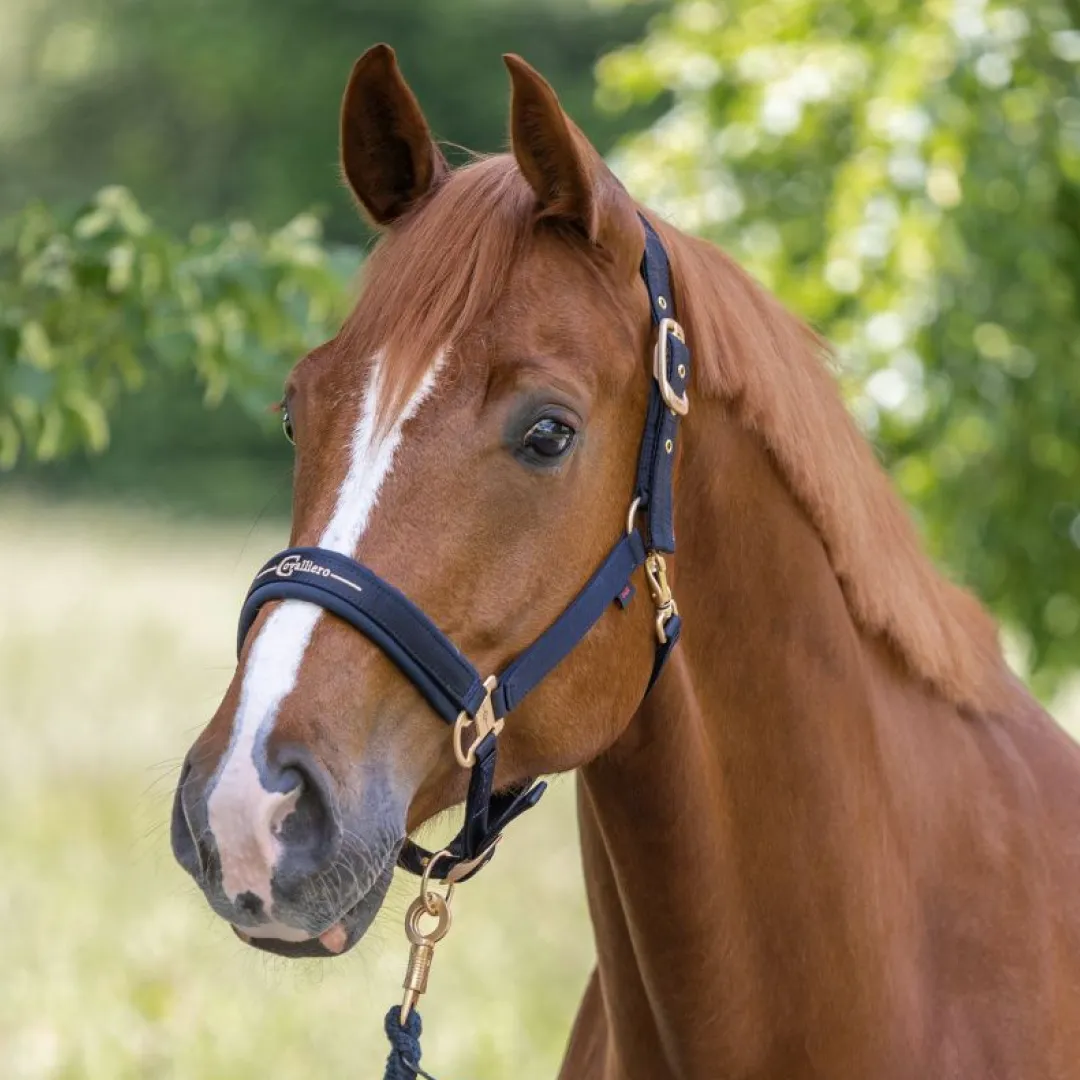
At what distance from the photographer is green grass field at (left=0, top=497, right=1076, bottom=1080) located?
4492mm

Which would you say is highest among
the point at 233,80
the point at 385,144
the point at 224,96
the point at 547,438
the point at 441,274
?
the point at 385,144

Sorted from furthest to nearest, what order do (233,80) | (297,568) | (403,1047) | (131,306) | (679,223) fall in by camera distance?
(233,80), (679,223), (131,306), (403,1047), (297,568)

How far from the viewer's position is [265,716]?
160 cm

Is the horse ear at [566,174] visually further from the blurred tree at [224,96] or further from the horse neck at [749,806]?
the blurred tree at [224,96]

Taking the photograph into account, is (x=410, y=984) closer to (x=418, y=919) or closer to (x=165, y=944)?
(x=418, y=919)

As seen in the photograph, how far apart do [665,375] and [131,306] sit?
2.02 m

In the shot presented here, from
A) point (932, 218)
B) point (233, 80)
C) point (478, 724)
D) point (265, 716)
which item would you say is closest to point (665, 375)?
point (478, 724)

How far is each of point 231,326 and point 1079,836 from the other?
223cm

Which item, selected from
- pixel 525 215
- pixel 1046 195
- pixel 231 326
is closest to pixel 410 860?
pixel 525 215

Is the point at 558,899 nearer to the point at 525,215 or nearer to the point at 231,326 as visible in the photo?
the point at 231,326

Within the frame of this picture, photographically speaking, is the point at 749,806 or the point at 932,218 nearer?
the point at 749,806

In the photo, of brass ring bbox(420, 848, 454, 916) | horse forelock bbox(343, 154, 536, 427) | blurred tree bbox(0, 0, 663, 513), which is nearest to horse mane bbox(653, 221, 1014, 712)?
horse forelock bbox(343, 154, 536, 427)

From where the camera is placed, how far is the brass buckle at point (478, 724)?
176cm

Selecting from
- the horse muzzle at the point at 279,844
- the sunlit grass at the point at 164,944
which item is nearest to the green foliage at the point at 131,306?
the sunlit grass at the point at 164,944
